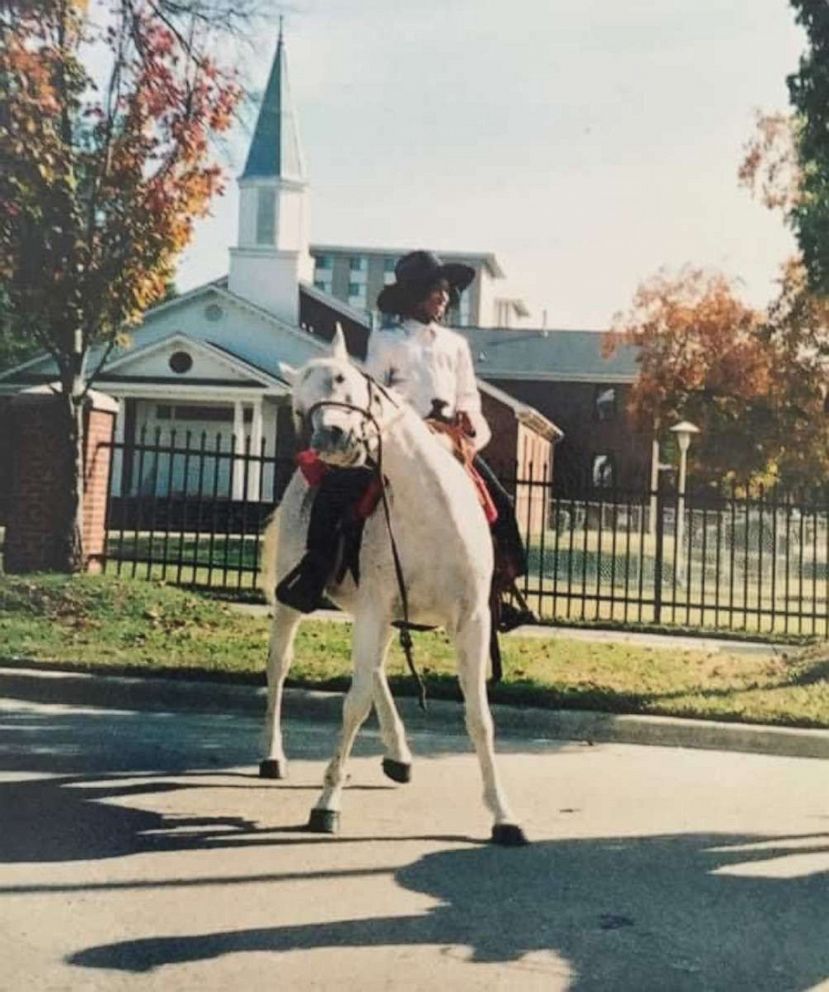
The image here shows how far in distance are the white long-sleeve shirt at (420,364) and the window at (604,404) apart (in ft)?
44.6

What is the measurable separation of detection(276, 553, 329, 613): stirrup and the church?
244 cm

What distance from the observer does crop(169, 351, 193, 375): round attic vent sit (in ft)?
50.9

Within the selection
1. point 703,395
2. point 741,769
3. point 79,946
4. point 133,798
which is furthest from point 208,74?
point 703,395

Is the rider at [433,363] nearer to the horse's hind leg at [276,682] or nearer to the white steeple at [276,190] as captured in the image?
the horse's hind leg at [276,682]

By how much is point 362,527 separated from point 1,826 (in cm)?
176

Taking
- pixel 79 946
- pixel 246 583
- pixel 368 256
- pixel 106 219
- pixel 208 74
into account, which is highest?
pixel 208 74

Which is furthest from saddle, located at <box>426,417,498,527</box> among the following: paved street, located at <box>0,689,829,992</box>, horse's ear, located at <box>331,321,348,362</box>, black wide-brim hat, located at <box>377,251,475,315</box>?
paved street, located at <box>0,689,829,992</box>

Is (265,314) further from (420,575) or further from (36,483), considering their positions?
(420,575)

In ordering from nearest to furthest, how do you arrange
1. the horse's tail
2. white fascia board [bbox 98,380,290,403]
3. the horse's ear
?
the horse's ear
the horse's tail
white fascia board [bbox 98,380,290,403]

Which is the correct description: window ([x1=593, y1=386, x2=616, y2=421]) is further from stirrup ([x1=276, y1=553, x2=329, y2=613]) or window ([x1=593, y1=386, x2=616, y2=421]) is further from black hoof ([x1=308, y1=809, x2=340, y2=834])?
black hoof ([x1=308, y1=809, x2=340, y2=834])

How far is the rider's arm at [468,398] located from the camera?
5.35 m

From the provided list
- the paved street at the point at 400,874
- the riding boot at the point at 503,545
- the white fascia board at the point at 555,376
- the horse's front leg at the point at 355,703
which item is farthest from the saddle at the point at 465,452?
the white fascia board at the point at 555,376

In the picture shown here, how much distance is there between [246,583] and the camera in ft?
40.5

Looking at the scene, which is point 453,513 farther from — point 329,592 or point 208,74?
point 208,74
